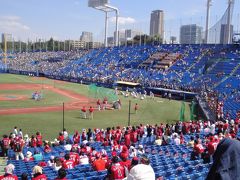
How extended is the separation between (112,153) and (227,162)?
1083 centimetres

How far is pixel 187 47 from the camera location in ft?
224

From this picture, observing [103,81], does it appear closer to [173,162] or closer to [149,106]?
[149,106]

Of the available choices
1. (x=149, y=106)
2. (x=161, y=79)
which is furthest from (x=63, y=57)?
(x=149, y=106)

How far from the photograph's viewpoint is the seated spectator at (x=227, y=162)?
2.30m

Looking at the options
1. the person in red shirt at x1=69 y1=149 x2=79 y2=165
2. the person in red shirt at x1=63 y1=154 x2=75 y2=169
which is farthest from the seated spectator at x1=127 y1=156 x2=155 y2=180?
the person in red shirt at x1=69 y1=149 x2=79 y2=165

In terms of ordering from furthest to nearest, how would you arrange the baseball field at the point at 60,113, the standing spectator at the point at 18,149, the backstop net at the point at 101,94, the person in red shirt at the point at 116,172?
the backstop net at the point at 101,94
the baseball field at the point at 60,113
the standing spectator at the point at 18,149
the person in red shirt at the point at 116,172

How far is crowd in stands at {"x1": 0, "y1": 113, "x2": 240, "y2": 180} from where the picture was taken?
7309 millimetres

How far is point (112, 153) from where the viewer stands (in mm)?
12906

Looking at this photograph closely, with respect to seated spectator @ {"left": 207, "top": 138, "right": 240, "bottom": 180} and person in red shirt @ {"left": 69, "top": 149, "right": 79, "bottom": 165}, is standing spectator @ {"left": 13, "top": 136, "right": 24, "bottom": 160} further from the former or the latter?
seated spectator @ {"left": 207, "top": 138, "right": 240, "bottom": 180}

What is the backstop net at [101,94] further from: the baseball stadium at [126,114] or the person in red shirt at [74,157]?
Answer: the person in red shirt at [74,157]

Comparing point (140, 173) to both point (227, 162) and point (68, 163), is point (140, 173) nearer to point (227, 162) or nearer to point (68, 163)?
point (227, 162)

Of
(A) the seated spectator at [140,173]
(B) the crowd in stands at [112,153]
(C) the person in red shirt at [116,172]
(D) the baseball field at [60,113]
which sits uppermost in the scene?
(A) the seated spectator at [140,173]

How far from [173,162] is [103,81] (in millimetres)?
51043

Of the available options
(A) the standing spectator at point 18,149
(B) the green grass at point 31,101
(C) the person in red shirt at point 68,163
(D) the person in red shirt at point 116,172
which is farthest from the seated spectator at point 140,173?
(B) the green grass at point 31,101
